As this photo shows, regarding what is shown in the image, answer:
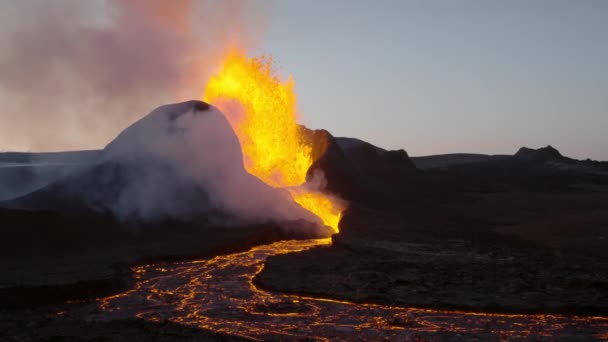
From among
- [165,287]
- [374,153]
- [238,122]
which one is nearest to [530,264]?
[165,287]

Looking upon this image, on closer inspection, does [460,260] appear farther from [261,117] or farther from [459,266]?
[261,117]

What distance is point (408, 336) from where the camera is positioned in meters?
8.90

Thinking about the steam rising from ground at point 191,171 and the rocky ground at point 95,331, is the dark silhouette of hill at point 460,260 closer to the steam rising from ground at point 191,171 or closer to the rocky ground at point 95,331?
the rocky ground at point 95,331

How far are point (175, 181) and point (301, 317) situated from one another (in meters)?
12.6

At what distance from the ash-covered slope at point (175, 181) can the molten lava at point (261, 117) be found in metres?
2.53

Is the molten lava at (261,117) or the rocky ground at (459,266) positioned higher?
the molten lava at (261,117)

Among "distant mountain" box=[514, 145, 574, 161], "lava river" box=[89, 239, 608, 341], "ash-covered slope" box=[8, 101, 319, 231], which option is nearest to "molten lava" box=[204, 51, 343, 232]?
"ash-covered slope" box=[8, 101, 319, 231]

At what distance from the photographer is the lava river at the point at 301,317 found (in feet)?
29.6

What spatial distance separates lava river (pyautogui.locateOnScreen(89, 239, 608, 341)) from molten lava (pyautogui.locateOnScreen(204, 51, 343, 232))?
1336 centimetres

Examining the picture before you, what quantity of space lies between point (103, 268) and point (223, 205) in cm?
798

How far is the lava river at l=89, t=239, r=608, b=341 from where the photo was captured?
29.6ft

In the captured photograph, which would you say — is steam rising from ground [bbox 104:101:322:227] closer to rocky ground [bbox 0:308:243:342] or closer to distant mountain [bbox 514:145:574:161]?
rocky ground [bbox 0:308:243:342]

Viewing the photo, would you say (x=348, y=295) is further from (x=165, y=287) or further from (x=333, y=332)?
(x=165, y=287)

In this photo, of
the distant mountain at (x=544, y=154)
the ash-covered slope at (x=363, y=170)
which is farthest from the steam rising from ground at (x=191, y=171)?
the distant mountain at (x=544, y=154)
